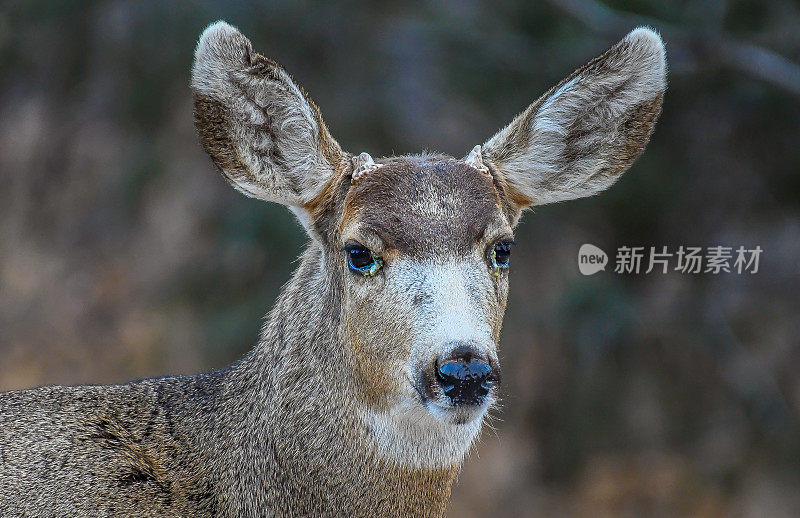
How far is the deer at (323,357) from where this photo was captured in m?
4.53

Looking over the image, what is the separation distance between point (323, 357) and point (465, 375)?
88cm

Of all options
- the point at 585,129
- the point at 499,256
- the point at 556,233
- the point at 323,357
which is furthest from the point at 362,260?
the point at 556,233

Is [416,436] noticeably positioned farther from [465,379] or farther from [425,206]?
[425,206]

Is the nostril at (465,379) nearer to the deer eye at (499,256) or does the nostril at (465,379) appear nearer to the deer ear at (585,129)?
the deer eye at (499,256)

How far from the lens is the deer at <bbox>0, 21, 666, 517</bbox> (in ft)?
14.9

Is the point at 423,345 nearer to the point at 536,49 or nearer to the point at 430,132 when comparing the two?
→ the point at 536,49

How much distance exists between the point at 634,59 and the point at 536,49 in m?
7.23

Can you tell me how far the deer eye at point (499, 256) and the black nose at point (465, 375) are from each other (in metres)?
0.71

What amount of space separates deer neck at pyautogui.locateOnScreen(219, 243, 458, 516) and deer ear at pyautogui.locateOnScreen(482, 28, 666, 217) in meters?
1.07

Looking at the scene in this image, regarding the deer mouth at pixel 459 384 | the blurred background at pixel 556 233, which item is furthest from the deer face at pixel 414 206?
the blurred background at pixel 556 233

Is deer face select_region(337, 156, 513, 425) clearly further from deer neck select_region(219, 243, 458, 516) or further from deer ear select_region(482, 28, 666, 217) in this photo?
deer ear select_region(482, 28, 666, 217)

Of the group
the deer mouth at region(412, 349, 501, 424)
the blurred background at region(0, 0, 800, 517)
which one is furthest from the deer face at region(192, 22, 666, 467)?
the blurred background at region(0, 0, 800, 517)

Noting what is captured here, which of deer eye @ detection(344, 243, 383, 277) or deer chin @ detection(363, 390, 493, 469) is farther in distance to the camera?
deer eye @ detection(344, 243, 383, 277)

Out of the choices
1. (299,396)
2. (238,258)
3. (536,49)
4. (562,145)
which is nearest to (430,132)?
(536,49)
